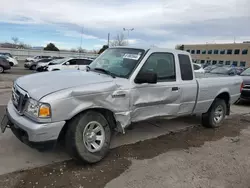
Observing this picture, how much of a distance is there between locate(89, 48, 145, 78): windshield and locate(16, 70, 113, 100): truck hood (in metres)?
0.30

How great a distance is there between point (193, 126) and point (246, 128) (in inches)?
58.5

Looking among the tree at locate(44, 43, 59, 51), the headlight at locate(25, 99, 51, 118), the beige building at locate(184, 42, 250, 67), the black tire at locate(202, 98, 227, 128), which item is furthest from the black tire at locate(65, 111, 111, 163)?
the beige building at locate(184, 42, 250, 67)

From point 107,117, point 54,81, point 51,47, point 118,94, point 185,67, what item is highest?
point 51,47

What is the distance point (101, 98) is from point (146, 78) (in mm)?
881

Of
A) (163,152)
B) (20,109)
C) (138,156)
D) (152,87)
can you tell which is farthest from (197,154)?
(20,109)

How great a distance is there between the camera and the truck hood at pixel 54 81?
10.8 ft

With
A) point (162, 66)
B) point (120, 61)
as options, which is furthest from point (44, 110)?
point (162, 66)

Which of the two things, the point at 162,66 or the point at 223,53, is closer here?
the point at 162,66

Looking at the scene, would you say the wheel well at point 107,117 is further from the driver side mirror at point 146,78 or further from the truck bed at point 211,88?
the truck bed at point 211,88

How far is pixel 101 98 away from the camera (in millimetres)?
3607

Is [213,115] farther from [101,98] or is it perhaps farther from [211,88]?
[101,98]

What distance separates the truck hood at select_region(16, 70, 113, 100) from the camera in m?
3.29

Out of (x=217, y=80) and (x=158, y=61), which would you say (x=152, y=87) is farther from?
(x=217, y=80)

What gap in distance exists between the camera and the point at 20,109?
11.2 ft
